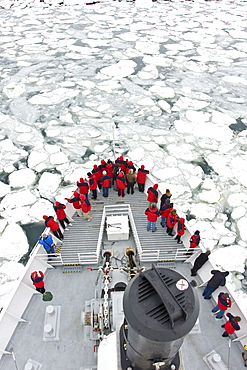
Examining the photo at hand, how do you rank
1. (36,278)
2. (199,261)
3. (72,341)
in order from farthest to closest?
1. (199,261)
2. (36,278)
3. (72,341)

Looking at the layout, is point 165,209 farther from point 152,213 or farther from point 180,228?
point 180,228

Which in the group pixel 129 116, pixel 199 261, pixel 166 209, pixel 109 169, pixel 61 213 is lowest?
pixel 129 116

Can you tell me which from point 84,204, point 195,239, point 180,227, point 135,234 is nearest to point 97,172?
point 84,204

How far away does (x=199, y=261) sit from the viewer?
4.71 metres

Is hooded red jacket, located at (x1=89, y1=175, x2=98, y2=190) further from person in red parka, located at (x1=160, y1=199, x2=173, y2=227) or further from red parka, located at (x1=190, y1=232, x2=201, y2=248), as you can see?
red parka, located at (x1=190, y1=232, x2=201, y2=248)

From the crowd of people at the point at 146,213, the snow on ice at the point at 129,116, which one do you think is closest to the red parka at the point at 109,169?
the crowd of people at the point at 146,213

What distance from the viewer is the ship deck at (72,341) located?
3807mm

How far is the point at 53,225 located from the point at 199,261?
2830mm

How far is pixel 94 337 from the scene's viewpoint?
13.2ft

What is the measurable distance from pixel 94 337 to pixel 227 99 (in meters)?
13.3

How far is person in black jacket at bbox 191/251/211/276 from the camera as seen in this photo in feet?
15.1

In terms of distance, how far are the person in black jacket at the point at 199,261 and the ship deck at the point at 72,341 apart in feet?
1.01

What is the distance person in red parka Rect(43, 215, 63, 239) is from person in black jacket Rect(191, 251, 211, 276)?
2.71m

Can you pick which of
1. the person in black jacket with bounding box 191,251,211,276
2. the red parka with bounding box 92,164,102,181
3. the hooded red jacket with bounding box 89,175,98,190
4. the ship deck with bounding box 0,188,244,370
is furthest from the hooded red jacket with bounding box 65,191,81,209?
the person in black jacket with bounding box 191,251,211,276
